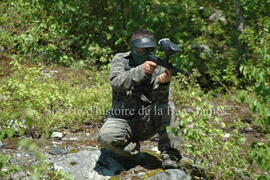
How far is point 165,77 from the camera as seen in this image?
13.9 ft

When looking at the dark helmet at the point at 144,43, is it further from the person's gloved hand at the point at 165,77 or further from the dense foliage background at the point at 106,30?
the dense foliage background at the point at 106,30

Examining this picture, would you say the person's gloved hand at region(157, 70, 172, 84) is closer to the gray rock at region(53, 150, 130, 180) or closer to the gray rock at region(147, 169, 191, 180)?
the gray rock at region(147, 169, 191, 180)

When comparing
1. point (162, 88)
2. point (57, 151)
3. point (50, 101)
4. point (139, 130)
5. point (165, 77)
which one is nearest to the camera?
point (165, 77)

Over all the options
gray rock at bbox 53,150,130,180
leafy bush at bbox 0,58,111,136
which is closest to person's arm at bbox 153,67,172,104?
gray rock at bbox 53,150,130,180

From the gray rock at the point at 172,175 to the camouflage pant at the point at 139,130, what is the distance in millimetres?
238

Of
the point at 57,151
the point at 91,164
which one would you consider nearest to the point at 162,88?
the point at 91,164

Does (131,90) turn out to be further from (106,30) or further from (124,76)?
(106,30)

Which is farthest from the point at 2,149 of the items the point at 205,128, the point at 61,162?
the point at 205,128

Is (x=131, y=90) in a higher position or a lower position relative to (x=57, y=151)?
higher

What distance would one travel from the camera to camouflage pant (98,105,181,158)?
446 centimetres

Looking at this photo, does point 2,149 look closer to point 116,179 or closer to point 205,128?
point 116,179

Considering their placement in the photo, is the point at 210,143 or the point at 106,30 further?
the point at 106,30

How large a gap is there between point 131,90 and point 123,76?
37 cm

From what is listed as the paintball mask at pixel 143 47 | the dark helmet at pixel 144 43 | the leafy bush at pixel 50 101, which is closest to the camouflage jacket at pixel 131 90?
the paintball mask at pixel 143 47
